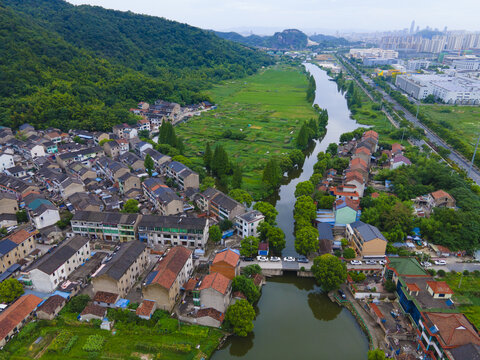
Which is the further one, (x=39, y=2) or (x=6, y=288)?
(x=39, y=2)

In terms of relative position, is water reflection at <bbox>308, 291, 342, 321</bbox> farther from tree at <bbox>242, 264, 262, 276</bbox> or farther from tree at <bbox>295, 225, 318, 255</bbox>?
tree at <bbox>242, 264, 262, 276</bbox>

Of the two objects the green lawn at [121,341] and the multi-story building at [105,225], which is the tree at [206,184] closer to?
the multi-story building at [105,225]

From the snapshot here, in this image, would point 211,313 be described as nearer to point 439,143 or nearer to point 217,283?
point 217,283

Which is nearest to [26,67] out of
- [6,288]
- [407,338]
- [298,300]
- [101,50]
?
[101,50]

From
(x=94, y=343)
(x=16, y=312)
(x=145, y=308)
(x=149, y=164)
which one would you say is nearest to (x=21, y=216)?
(x=16, y=312)

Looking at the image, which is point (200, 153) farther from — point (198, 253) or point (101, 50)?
point (101, 50)
